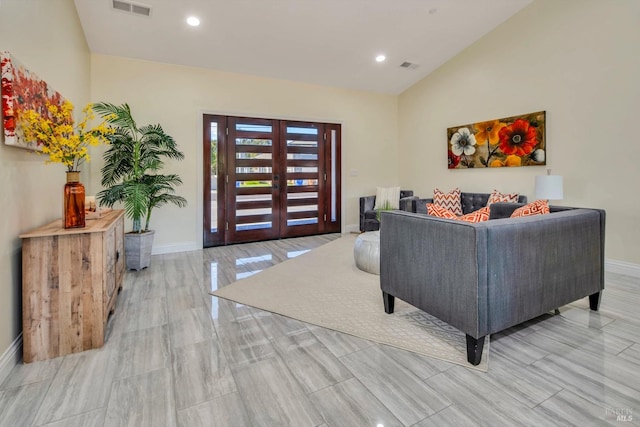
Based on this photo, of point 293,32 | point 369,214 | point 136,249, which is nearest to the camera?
point 136,249

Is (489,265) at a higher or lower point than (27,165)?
lower

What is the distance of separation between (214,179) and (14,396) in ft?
12.2

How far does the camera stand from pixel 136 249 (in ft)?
12.3

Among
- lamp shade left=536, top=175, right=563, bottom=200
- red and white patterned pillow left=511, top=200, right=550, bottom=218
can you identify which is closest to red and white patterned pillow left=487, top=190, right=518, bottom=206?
lamp shade left=536, top=175, right=563, bottom=200

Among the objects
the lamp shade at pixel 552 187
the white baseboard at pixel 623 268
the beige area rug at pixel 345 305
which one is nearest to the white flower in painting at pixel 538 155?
the lamp shade at pixel 552 187

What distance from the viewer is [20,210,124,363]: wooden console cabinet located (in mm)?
1890

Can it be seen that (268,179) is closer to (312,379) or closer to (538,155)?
(538,155)

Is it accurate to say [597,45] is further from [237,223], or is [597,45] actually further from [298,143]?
[237,223]

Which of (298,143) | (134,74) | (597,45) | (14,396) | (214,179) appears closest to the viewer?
(14,396)

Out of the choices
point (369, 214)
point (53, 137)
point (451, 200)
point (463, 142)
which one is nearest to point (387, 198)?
point (369, 214)

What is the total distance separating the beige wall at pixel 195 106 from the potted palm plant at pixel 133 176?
425 mm

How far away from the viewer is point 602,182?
363 centimetres

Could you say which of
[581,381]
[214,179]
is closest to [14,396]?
[581,381]

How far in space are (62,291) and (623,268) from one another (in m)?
5.17
